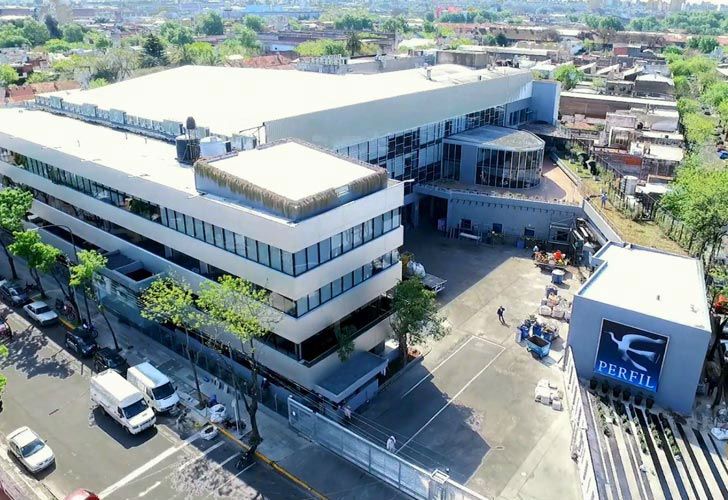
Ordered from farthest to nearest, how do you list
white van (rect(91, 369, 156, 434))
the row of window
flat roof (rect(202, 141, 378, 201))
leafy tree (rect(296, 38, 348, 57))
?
1. leafy tree (rect(296, 38, 348, 57))
2. flat roof (rect(202, 141, 378, 201))
3. white van (rect(91, 369, 156, 434))
4. the row of window

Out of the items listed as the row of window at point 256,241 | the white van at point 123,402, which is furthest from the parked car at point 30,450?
the row of window at point 256,241

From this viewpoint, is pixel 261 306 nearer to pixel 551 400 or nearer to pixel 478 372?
pixel 478 372

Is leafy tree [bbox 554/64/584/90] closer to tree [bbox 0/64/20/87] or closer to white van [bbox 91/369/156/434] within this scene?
white van [bbox 91/369/156/434]

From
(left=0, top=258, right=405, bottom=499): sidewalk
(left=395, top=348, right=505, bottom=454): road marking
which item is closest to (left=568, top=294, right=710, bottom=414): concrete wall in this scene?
(left=395, top=348, right=505, bottom=454): road marking

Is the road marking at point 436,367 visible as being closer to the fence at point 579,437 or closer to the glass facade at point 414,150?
the fence at point 579,437

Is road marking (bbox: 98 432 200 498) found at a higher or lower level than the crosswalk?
lower

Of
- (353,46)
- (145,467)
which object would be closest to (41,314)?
(145,467)
